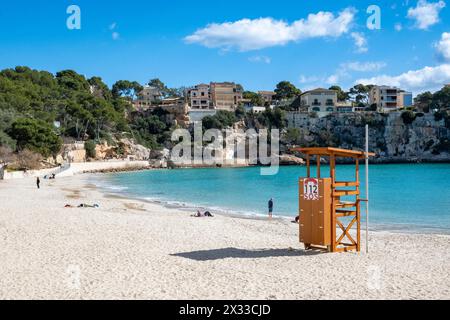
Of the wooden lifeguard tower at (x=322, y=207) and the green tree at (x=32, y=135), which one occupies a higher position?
the green tree at (x=32, y=135)

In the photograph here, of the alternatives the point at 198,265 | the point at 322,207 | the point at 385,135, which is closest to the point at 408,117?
the point at 385,135

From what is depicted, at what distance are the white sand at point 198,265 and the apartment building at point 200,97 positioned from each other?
3700 inches

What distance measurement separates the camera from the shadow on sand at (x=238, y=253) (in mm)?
11681

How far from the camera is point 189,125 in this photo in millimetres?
98812

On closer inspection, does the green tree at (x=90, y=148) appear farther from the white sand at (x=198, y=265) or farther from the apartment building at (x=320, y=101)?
the white sand at (x=198, y=265)

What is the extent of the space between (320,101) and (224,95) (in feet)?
72.0

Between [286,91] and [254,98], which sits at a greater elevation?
[286,91]

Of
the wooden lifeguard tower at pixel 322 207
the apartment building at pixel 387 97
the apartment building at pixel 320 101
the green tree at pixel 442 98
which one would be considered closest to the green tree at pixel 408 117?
the apartment building at pixel 387 97

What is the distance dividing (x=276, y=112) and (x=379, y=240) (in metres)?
86.6

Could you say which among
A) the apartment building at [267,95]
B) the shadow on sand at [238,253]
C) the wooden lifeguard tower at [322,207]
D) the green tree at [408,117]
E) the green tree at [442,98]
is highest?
the apartment building at [267,95]

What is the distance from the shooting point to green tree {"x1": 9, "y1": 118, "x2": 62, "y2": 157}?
167 feet

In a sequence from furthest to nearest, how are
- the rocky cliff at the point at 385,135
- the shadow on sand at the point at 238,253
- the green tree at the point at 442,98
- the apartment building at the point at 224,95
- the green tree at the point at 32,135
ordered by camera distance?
1. the apartment building at the point at 224,95
2. the green tree at the point at 442,98
3. the rocky cliff at the point at 385,135
4. the green tree at the point at 32,135
5. the shadow on sand at the point at 238,253

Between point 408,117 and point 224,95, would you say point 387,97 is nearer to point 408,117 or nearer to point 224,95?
point 408,117

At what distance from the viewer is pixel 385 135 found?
97.2m
